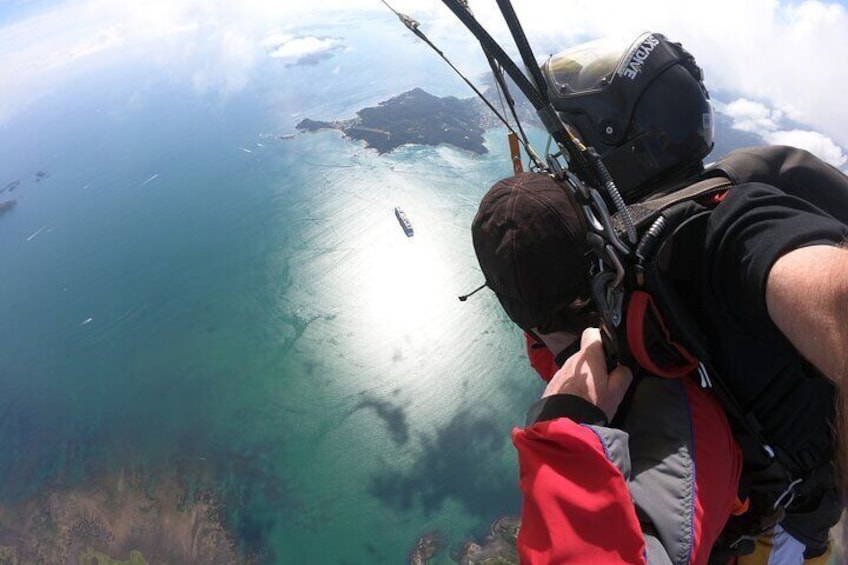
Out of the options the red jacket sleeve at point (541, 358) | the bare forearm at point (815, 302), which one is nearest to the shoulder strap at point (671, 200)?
the bare forearm at point (815, 302)

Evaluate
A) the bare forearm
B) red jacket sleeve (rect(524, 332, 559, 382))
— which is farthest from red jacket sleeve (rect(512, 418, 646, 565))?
red jacket sleeve (rect(524, 332, 559, 382))

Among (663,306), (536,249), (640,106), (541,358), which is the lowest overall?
(541,358)

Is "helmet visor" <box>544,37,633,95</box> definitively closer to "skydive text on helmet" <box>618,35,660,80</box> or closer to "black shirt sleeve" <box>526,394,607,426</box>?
"skydive text on helmet" <box>618,35,660,80</box>

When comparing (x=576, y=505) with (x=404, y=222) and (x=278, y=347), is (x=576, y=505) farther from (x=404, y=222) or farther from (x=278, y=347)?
(x=404, y=222)

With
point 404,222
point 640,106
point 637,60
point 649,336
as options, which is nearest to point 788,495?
point 649,336

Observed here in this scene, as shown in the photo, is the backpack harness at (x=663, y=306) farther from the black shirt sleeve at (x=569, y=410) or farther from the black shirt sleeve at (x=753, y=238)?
the black shirt sleeve at (x=569, y=410)

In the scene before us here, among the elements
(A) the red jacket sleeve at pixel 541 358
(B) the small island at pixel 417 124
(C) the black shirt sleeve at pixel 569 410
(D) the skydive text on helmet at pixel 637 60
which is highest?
(D) the skydive text on helmet at pixel 637 60
